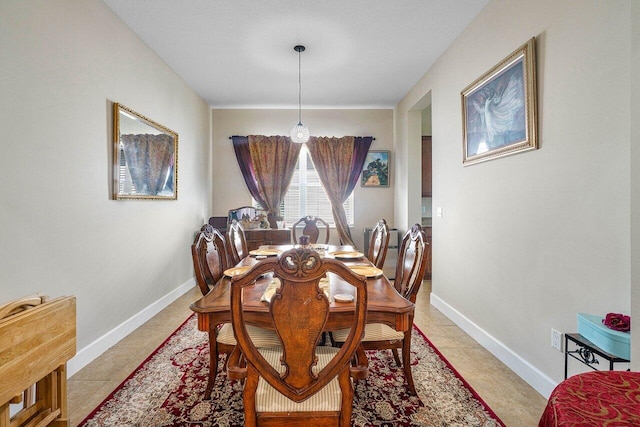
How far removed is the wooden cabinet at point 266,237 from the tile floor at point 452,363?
159 centimetres

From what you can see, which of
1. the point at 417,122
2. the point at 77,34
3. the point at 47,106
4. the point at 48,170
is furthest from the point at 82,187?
the point at 417,122

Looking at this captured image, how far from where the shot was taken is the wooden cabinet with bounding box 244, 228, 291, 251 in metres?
4.91

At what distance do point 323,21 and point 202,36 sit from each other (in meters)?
1.19

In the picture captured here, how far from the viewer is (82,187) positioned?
2.44 m

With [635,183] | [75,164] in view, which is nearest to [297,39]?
[75,164]

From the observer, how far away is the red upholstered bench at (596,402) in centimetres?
77

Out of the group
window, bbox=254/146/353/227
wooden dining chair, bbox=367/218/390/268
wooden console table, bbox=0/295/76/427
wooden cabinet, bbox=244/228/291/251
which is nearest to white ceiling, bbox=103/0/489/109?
window, bbox=254/146/353/227

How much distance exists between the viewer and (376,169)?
559cm

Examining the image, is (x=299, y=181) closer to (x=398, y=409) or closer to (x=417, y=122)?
(x=417, y=122)

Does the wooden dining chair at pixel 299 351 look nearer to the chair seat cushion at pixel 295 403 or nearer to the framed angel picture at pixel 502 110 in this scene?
the chair seat cushion at pixel 295 403

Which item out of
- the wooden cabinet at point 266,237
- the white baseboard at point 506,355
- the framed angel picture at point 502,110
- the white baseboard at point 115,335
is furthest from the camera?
the wooden cabinet at point 266,237

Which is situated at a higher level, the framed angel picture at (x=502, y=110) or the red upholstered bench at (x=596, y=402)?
the framed angel picture at (x=502, y=110)

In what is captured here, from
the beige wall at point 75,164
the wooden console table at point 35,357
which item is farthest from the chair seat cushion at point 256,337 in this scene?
the beige wall at point 75,164

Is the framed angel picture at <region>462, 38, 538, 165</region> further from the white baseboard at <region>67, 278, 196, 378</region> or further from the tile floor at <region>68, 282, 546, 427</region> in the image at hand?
the white baseboard at <region>67, 278, 196, 378</region>
